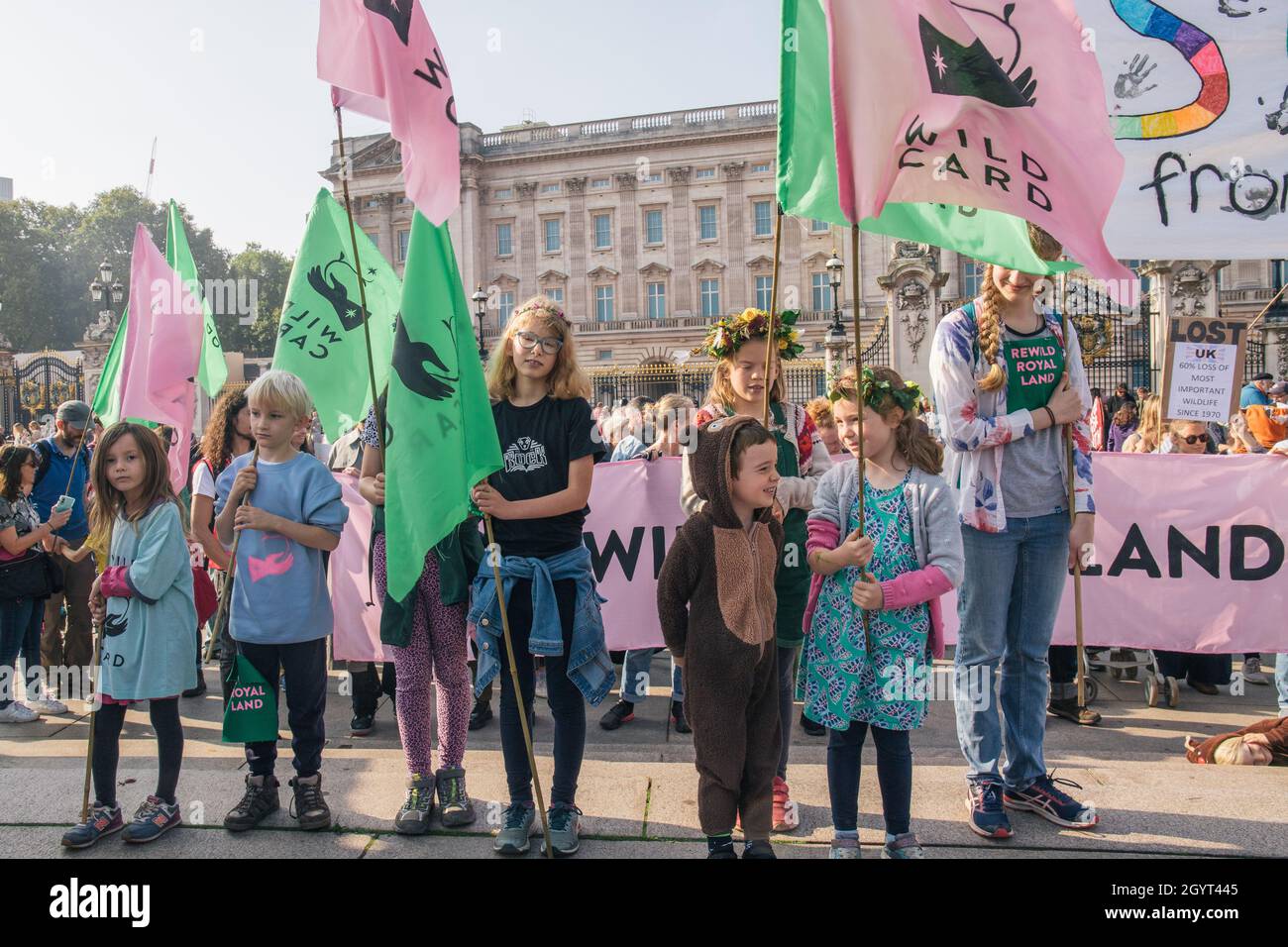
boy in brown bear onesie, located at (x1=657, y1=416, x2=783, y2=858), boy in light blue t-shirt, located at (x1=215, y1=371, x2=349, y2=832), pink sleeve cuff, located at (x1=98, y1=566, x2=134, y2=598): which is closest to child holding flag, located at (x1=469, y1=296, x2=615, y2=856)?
boy in brown bear onesie, located at (x1=657, y1=416, x2=783, y2=858)

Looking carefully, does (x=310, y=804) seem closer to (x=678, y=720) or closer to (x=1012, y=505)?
(x=678, y=720)

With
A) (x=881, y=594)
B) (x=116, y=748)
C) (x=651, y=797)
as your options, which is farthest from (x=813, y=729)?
(x=116, y=748)

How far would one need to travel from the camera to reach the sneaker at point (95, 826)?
338 centimetres

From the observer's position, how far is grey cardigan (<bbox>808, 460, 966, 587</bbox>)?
10.4ft

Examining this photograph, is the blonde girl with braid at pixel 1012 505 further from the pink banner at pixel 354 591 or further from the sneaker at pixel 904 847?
the pink banner at pixel 354 591

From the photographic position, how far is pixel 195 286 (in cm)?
582

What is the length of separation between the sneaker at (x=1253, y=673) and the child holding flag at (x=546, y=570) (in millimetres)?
5349

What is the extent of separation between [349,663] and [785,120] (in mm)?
4075

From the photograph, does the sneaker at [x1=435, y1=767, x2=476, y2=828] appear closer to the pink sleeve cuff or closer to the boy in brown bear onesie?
the boy in brown bear onesie

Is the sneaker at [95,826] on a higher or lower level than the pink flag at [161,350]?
lower

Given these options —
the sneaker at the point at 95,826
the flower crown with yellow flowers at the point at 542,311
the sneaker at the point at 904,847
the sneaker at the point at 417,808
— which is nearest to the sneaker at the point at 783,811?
the sneaker at the point at 904,847

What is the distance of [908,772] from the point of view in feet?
10.4

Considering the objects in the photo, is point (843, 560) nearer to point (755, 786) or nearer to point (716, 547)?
point (716, 547)
